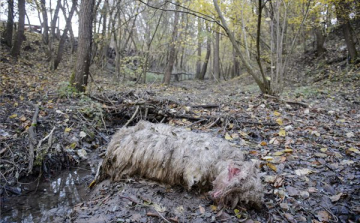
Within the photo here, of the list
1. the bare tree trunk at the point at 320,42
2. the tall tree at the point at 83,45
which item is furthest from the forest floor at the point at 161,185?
the bare tree trunk at the point at 320,42

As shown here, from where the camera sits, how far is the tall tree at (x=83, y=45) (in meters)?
6.45

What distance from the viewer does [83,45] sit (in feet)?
21.8

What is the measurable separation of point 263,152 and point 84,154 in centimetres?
303

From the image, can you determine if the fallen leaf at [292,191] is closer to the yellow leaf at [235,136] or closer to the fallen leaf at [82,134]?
the yellow leaf at [235,136]

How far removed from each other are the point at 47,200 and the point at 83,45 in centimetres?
503

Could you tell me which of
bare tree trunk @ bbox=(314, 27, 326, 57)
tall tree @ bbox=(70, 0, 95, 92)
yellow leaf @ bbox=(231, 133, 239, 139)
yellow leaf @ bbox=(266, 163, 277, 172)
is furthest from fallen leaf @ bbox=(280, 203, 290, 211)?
bare tree trunk @ bbox=(314, 27, 326, 57)

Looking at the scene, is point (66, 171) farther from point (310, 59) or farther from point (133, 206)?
point (310, 59)

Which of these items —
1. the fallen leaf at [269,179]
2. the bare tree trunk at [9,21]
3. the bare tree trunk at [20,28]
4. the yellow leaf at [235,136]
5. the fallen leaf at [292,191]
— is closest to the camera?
the fallen leaf at [292,191]

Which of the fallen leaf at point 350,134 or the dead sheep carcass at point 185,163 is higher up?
the fallen leaf at point 350,134

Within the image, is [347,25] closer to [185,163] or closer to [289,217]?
[289,217]

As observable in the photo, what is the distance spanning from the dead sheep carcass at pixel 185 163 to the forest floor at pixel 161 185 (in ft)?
0.42

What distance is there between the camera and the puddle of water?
8.25 feet

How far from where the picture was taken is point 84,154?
4012 millimetres

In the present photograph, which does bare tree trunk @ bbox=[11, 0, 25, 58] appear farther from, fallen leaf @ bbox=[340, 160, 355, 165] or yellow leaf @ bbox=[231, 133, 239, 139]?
fallen leaf @ bbox=[340, 160, 355, 165]
